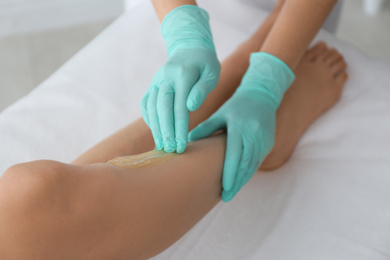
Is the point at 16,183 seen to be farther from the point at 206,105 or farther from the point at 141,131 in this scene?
the point at 206,105

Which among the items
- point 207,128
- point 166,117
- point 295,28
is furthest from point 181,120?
point 295,28

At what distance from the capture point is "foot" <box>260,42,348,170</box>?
49.5 inches

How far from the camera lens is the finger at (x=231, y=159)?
1026 millimetres

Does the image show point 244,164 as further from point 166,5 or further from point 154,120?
point 166,5

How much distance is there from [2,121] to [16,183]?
2.21 ft

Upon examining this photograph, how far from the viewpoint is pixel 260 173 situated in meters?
1.26

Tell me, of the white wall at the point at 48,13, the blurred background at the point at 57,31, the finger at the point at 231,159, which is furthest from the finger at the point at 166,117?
the white wall at the point at 48,13

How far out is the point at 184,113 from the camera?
3.22 feet

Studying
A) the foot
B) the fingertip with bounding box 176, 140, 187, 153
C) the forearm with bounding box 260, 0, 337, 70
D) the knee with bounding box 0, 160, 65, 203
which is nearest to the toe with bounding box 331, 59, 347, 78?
the foot

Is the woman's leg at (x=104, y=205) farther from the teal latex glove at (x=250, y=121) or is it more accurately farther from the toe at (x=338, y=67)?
the toe at (x=338, y=67)

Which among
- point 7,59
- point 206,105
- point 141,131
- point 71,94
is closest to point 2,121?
point 71,94

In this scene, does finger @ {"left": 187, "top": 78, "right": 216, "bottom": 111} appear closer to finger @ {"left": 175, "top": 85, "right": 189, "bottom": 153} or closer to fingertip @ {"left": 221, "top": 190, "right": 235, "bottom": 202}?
finger @ {"left": 175, "top": 85, "right": 189, "bottom": 153}

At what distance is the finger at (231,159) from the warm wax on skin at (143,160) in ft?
0.44

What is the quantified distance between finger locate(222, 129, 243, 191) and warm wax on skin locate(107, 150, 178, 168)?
5.3 inches
